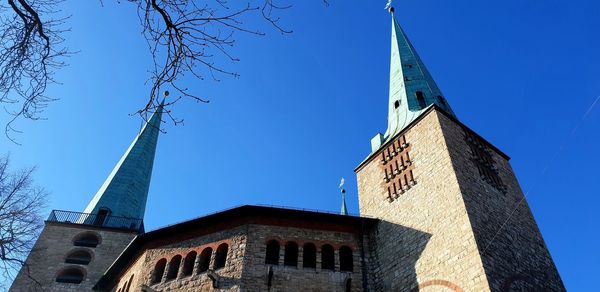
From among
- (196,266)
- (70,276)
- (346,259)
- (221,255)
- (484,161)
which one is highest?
(484,161)

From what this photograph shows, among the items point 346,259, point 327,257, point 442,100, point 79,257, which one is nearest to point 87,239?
point 79,257

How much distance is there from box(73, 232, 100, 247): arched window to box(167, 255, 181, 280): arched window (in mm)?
8061

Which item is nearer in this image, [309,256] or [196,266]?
[196,266]

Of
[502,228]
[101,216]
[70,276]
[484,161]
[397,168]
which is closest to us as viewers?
[502,228]

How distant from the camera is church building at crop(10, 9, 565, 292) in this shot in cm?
1173

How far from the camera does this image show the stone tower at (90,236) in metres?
18.4

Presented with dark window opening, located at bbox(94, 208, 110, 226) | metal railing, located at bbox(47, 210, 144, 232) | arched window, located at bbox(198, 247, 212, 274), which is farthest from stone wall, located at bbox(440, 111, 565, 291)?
dark window opening, located at bbox(94, 208, 110, 226)

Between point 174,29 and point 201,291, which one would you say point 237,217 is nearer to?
point 201,291

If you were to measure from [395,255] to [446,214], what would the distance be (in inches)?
79.2

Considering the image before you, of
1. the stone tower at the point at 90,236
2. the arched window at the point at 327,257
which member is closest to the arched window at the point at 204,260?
the arched window at the point at 327,257

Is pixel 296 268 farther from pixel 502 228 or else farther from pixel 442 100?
pixel 442 100

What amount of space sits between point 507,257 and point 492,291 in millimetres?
1968

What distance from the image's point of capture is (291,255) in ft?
45.5

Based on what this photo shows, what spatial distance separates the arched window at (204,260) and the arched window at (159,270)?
4.33ft
